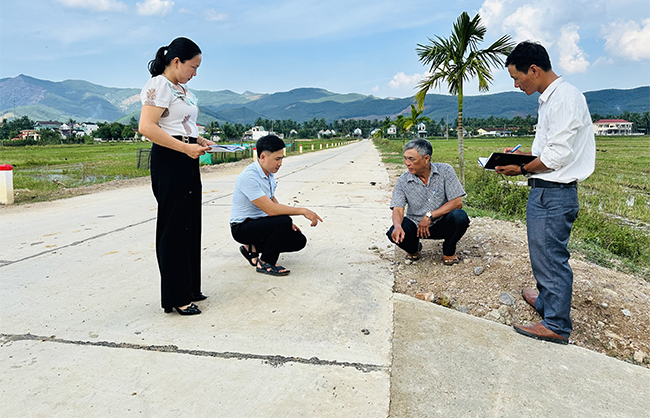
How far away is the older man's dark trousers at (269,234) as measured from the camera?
3922mm

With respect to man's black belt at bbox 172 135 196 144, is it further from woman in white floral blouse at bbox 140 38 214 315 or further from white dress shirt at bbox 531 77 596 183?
white dress shirt at bbox 531 77 596 183

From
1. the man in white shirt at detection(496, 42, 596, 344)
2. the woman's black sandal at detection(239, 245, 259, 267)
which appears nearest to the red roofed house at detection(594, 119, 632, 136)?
the man in white shirt at detection(496, 42, 596, 344)

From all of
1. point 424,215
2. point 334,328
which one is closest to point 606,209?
point 424,215

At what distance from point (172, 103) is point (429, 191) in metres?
2.46

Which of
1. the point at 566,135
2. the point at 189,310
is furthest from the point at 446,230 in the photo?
the point at 189,310

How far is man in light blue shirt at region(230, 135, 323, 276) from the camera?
380 cm

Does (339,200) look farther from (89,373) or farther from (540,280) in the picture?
(89,373)

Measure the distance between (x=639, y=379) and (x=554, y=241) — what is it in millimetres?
868

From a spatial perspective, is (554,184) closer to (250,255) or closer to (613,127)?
(250,255)

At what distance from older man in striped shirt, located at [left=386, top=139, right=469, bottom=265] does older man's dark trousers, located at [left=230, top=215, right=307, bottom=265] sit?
0.98 metres

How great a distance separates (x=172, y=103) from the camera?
2.89 m

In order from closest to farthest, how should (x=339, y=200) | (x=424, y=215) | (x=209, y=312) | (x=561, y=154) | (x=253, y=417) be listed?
1. (x=253, y=417)
2. (x=561, y=154)
3. (x=209, y=312)
4. (x=424, y=215)
5. (x=339, y=200)

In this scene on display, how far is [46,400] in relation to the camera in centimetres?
206

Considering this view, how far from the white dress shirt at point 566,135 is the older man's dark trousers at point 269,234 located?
6.99 feet
